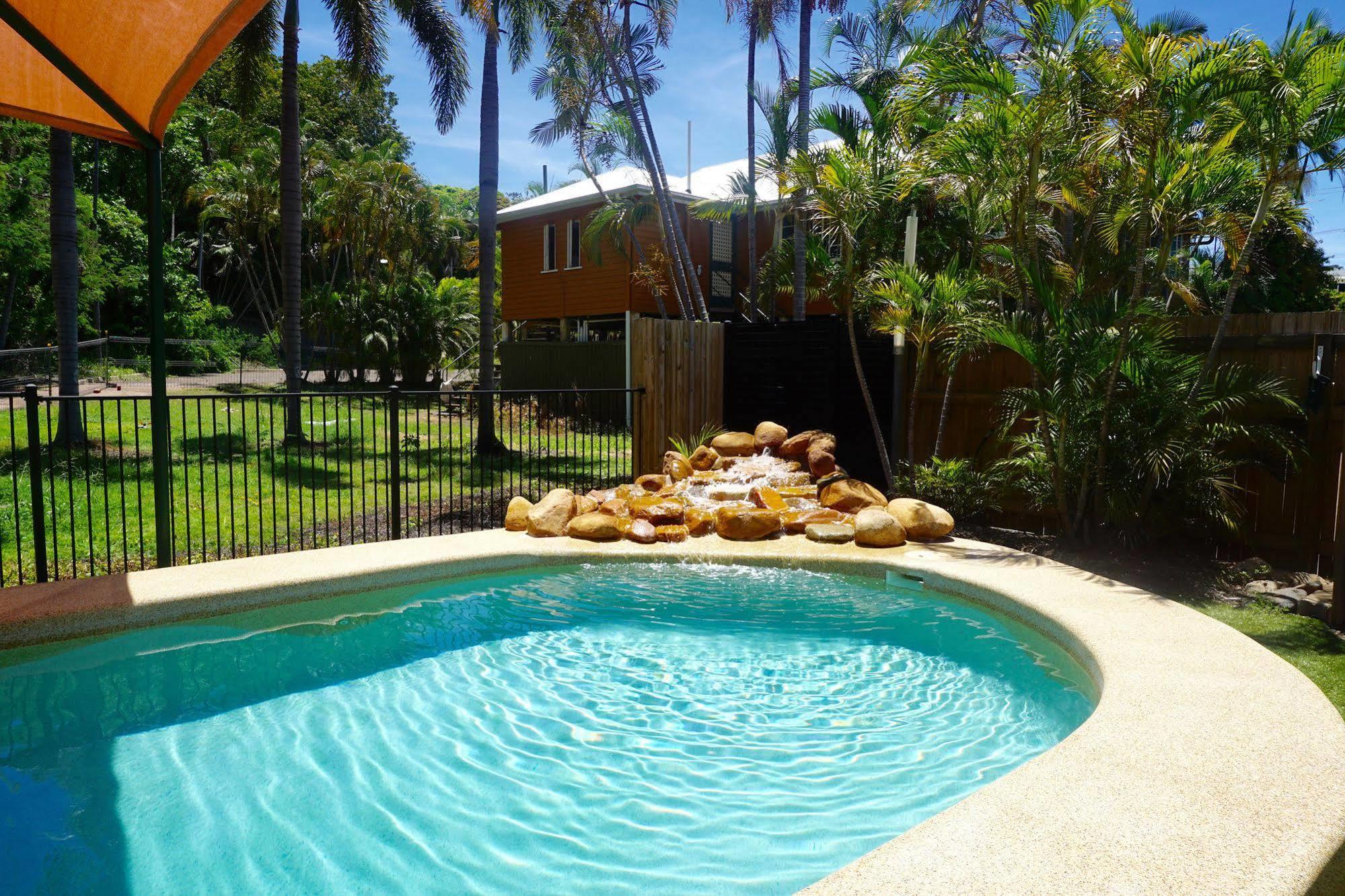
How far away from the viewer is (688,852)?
313 cm

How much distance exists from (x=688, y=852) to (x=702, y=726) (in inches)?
42.5

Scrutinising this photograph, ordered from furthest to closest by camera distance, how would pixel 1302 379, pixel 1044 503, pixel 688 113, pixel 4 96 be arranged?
1. pixel 688 113
2. pixel 1044 503
3. pixel 1302 379
4. pixel 4 96

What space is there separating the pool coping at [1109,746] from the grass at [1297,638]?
322mm

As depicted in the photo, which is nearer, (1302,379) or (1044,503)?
(1302,379)

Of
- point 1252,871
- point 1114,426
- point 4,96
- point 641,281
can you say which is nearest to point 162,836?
point 1252,871

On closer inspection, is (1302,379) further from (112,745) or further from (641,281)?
(641,281)

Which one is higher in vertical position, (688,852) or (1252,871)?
(1252,871)

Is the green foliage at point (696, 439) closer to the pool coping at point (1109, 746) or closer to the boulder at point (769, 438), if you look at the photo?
the boulder at point (769, 438)

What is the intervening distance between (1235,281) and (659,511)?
4.73 m

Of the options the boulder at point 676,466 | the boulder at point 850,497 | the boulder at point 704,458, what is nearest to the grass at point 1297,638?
the boulder at point 850,497

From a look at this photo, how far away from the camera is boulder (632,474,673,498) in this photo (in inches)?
345

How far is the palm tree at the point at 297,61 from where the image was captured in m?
14.0

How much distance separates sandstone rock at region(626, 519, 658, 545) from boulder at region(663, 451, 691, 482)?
141 centimetres

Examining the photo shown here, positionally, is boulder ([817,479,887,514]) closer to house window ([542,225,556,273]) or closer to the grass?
the grass
